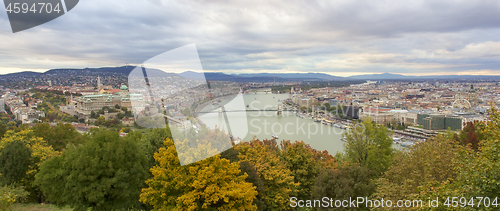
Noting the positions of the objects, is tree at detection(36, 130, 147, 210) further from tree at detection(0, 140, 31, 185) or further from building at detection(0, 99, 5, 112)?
building at detection(0, 99, 5, 112)

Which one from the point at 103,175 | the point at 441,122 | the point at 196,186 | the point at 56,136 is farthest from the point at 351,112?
the point at 196,186

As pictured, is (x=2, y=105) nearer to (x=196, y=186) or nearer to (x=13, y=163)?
(x=13, y=163)

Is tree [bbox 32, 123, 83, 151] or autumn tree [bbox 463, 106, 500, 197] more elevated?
autumn tree [bbox 463, 106, 500, 197]

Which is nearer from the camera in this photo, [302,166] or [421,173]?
[421,173]

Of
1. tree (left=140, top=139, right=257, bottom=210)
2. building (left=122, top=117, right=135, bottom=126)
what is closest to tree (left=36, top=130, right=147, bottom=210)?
tree (left=140, top=139, right=257, bottom=210)

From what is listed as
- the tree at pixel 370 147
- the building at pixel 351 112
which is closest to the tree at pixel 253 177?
the tree at pixel 370 147

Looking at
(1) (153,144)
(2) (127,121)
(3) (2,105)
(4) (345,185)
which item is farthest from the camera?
(3) (2,105)

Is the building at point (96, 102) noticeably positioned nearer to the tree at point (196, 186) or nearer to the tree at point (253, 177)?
the tree at point (253, 177)
